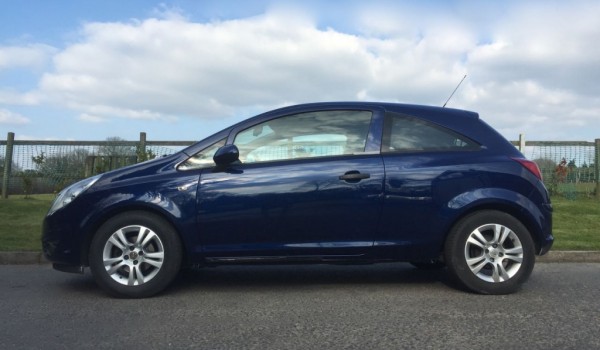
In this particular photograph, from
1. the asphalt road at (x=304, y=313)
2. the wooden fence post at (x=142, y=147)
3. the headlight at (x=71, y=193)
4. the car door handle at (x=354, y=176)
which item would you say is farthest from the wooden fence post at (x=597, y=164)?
the headlight at (x=71, y=193)

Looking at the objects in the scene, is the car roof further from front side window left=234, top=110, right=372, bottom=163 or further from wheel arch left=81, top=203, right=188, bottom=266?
wheel arch left=81, top=203, right=188, bottom=266

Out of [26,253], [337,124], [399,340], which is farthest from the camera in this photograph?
[26,253]

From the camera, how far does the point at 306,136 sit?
509cm

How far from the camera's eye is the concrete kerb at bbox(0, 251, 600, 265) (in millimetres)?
6652

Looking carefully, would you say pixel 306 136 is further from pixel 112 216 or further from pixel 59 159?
pixel 59 159

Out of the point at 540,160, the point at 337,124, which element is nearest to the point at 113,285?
the point at 337,124

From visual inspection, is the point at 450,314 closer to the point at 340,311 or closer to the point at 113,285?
the point at 340,311

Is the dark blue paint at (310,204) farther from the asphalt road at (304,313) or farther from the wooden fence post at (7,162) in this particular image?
the wooden fence post at (7,162)

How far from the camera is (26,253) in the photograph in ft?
21.8

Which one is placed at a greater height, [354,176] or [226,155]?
[226,155]

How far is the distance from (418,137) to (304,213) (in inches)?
51.3

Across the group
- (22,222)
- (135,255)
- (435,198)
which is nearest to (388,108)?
(435,198)

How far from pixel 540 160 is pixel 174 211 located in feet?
34.1

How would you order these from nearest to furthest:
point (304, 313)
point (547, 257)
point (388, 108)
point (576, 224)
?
1. point (304, 313)
2. point (388, 108)
3. point (547, 257)
4. point (576, 224)
